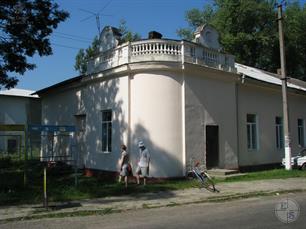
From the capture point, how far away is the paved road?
26.7 feet

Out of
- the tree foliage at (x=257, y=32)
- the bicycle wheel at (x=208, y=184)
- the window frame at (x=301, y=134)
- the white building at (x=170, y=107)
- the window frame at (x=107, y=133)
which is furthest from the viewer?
the tree foliage at (x=257, y=32)

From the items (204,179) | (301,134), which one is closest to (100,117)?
(204,179)

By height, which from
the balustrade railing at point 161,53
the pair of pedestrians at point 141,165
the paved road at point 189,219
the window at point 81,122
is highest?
the balustrade railing at point 161,53

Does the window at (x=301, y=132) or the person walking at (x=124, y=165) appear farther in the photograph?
the window at (x=301, y=132)

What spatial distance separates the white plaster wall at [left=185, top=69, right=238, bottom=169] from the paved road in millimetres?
6547

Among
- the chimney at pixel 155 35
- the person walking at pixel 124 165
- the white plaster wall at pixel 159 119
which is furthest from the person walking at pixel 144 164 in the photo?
the chimney at pixel 155 35

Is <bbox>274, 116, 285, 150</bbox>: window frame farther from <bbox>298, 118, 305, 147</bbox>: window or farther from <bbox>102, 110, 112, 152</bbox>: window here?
<bbox>102, 110, 112, 152</bbox>: window

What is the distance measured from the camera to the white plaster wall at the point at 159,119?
16703mm

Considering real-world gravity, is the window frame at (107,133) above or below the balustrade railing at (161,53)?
below

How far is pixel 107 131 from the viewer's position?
19047 millimetres

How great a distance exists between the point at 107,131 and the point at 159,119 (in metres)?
3.35

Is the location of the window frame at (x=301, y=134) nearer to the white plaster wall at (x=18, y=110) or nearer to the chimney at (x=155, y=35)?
the chimney at (x=155, y=35)

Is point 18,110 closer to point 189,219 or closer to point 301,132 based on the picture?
point 301,132

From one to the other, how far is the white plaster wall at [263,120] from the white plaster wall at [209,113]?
3.99ft
